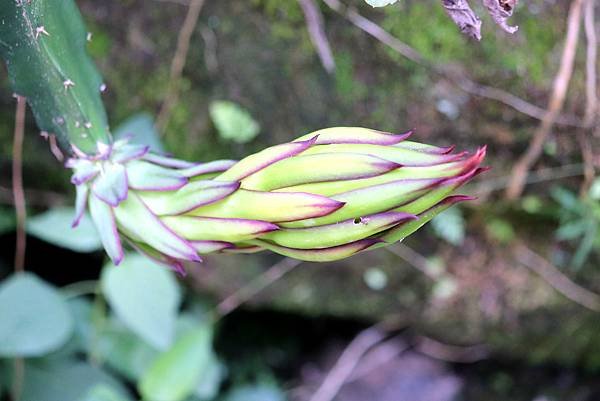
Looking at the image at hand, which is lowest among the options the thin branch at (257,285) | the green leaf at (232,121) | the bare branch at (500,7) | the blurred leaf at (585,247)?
the thin branch at (257,285)

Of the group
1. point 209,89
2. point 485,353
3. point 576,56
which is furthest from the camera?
point 485,353

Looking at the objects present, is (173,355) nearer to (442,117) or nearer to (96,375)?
(96,375)

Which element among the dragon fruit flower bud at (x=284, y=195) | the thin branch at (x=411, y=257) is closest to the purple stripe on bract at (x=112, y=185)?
the dragon fruit flower bud at (x=284, y=195)

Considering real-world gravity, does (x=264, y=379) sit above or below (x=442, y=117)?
below

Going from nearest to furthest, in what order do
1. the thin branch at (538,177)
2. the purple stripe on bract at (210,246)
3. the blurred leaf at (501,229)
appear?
1. the purple stripe on bract at (210,246)
2. the thin branch at (538,177)
3. the blurred leaf at (501,229)

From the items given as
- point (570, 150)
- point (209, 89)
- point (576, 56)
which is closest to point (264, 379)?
point (209, 89)

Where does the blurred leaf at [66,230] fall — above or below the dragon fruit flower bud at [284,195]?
below

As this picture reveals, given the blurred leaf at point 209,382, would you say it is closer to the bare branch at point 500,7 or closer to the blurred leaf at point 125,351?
the blurred leaf at point 125,351
